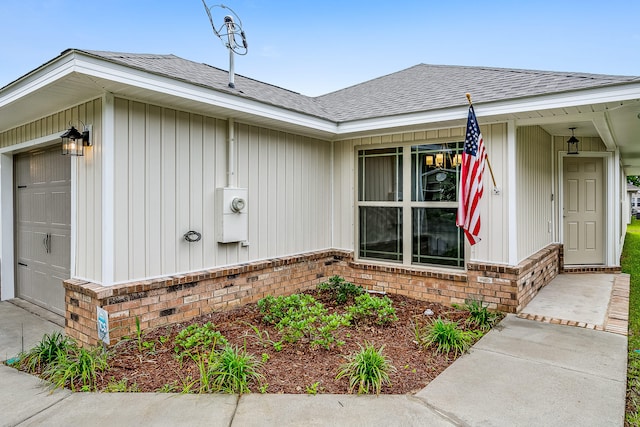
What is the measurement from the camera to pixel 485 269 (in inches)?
186

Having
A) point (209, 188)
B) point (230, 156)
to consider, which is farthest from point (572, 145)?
point (209, 188)

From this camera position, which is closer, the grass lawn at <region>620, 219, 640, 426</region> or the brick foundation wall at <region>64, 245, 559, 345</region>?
the grass lawn at <region>620, 219, 640, 426</region>

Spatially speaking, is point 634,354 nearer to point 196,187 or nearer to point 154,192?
point 196,187

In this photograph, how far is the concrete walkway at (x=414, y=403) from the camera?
2326 mm

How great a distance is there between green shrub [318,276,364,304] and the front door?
4679mm

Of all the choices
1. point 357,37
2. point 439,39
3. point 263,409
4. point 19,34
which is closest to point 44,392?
point 263,409

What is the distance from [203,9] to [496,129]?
4253 millimetres

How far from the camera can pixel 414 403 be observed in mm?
2539

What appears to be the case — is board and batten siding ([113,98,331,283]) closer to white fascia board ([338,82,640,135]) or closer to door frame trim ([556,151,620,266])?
white fascia board ([338,82,640,135])

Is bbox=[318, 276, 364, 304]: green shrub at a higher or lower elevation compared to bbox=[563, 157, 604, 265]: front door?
lower

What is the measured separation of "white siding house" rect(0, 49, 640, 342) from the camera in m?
3.63

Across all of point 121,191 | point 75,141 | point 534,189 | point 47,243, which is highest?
point 75,141

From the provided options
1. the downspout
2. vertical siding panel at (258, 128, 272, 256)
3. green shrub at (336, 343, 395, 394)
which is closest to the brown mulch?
green shrub at (336, 343, 395, 394)

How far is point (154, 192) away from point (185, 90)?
1096 millimetres
